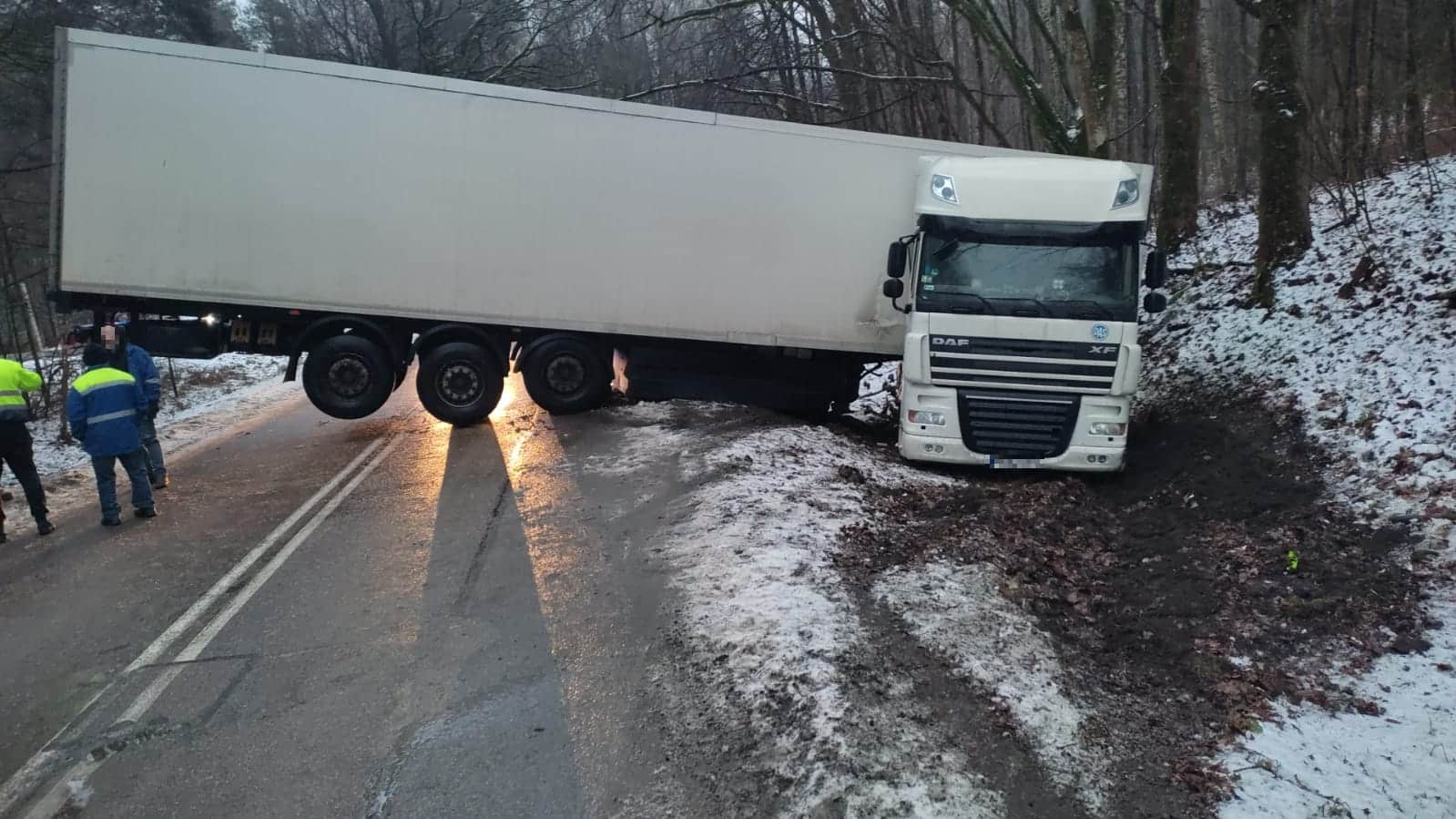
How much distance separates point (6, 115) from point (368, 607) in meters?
15.8

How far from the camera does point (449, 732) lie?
4262 millimetres

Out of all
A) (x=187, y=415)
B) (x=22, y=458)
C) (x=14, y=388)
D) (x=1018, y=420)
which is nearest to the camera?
(x=14, y=388)

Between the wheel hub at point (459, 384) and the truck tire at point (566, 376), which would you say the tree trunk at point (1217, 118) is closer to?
the truck tire at point (566, 376)

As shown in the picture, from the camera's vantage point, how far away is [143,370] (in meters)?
8.68

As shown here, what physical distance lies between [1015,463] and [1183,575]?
92.7 inches

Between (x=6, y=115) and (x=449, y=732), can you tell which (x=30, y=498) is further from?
(x=6, y=115)

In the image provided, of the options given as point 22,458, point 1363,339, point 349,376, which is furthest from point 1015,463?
point 22,458

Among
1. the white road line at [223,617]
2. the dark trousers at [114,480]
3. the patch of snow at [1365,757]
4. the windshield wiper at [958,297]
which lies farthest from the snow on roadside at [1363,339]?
the dark trousers at [114,480]

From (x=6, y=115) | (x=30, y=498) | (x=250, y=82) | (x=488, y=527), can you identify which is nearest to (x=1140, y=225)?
(x=488, y=527)

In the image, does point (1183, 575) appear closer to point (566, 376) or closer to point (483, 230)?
point (566, 376)

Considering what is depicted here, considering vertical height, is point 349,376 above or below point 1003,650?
above

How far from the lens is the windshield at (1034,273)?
8.28 m

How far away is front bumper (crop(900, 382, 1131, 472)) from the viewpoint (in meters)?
8.31

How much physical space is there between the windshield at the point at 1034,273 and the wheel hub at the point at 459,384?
5.29 metres
